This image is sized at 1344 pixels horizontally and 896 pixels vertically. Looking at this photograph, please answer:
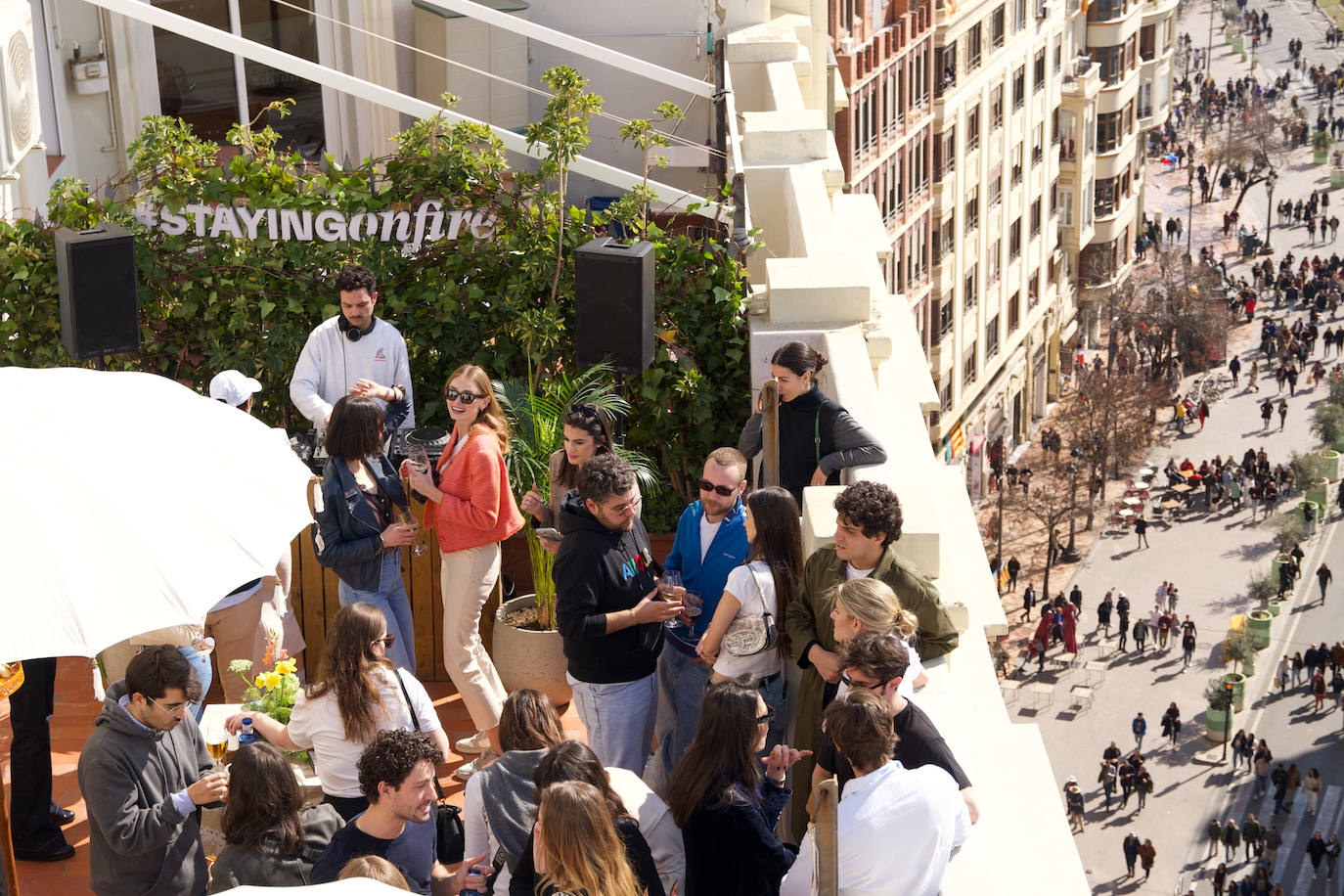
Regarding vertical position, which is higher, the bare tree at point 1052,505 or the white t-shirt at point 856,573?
the white t-shirt at point 856,573

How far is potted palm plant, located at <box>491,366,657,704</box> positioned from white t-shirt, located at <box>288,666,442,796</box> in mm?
1815

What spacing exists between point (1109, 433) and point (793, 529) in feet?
168

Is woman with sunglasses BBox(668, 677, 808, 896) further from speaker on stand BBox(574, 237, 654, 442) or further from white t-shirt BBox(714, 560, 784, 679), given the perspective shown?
speaker on stand BBox(574, 237, 654, 442)

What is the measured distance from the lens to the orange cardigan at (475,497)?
23.7 feet

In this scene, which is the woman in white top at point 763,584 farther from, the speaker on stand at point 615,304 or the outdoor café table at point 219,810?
the speaker on stand at point 615,304

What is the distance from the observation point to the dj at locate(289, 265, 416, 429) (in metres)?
8.30

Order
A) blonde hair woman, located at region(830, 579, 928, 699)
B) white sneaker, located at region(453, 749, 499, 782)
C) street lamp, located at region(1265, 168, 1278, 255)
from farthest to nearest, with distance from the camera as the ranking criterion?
street lamp, located at region(1265, 168, 1278, 255) < white sneaker, located at region(453, 749, 499, 782) < blonde hair woman, located at region(830, 579, 928, 699)

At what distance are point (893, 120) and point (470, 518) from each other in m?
40.3

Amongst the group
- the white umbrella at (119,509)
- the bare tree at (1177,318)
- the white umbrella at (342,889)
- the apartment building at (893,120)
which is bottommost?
the bare tree at (1177,318)

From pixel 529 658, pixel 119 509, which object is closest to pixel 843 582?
pixel 119 509

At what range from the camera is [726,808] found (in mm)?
5152

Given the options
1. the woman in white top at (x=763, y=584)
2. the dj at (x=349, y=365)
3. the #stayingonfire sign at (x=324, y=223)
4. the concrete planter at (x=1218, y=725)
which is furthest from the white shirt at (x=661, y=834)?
the concrete planter at (x=1218, y=725)

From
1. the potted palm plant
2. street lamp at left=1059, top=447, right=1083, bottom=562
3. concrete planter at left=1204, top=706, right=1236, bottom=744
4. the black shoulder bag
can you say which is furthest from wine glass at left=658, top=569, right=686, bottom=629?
street lamp at left=1059, top=447, right=1083, bottom=562

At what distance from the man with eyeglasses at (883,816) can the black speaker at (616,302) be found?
168 inches
